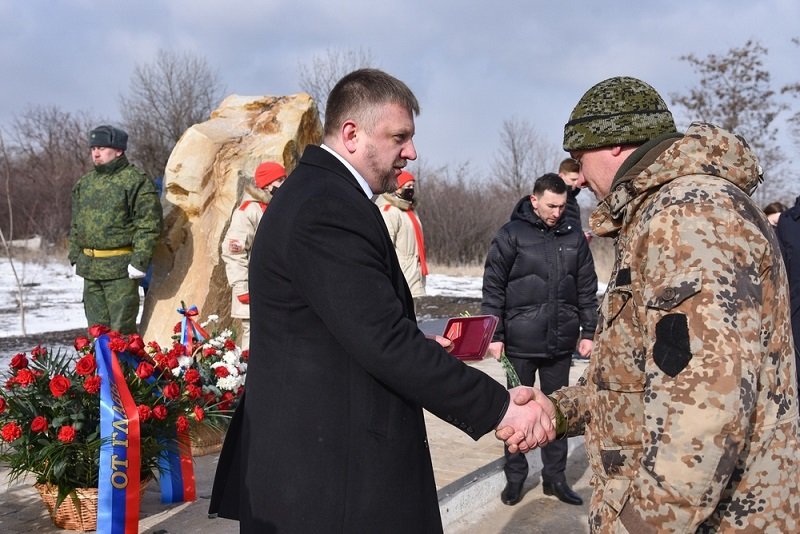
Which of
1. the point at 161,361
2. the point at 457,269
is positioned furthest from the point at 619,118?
the point at 457,269

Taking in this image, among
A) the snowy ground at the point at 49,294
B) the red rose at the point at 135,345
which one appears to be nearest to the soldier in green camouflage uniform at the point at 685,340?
the red rose at the point at 135,345

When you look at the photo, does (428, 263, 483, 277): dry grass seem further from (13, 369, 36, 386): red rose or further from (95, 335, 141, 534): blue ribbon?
(13, 369, 36, 386): red rose

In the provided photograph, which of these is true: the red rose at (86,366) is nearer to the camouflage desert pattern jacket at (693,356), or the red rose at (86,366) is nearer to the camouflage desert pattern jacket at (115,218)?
the camouflage desert pattern jacket at (693,356)

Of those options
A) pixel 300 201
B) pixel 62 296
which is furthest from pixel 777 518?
pixel 62 296

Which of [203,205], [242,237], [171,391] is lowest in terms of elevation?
[171,391]

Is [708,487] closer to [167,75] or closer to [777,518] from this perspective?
[777,518]

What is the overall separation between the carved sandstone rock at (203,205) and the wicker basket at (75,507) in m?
3.88

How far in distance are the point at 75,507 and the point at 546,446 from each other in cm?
298

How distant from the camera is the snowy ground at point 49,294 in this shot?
12.3 metres

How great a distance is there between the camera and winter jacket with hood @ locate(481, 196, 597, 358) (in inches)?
209

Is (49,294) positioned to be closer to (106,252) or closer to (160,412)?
(106,252)

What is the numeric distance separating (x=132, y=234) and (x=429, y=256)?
23.3 meters

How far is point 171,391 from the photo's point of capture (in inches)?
164

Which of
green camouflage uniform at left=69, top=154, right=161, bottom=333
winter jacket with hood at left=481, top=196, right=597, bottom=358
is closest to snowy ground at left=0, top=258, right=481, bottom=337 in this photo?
green camouflage uniform at left=69, top=154, right=161, bottom=333
